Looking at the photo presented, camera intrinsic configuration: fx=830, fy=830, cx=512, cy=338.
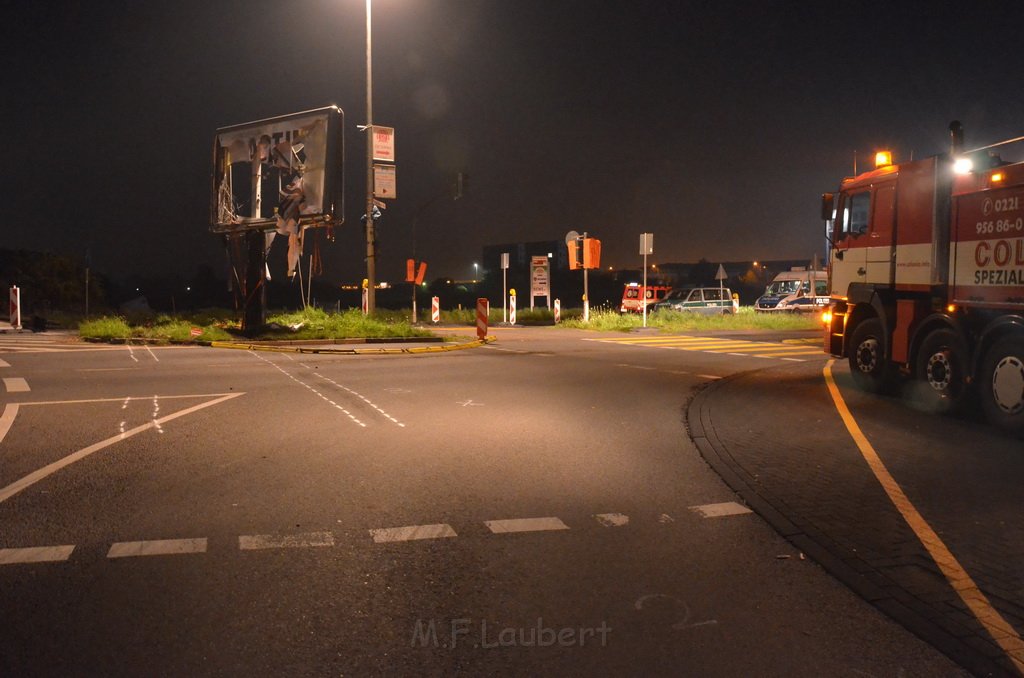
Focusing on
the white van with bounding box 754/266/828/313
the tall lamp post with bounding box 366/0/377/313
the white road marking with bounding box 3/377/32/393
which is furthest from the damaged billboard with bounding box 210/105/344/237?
the white van with bounding box 754/266/828/313

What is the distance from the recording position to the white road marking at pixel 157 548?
4805 millimetres

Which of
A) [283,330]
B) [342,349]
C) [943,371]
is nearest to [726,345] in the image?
[342,349]

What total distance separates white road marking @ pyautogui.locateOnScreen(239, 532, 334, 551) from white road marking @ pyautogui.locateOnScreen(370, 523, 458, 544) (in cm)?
30

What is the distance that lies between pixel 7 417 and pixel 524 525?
23.5 feet

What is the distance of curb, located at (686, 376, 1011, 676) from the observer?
3594 mm

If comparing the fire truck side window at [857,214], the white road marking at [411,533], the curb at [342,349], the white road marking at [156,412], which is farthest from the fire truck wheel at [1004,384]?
the curb at [342,349]

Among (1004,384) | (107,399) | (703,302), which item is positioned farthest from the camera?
(703,302)

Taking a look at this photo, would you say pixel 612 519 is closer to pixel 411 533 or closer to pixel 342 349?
pixel 411 533

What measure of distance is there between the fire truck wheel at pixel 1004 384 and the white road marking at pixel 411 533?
6.82 meters

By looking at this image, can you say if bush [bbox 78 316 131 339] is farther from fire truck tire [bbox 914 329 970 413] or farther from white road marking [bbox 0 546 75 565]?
fire truck tire [bbox 914 329 970 413]

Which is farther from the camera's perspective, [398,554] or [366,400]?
[366,400]

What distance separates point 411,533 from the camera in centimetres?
525

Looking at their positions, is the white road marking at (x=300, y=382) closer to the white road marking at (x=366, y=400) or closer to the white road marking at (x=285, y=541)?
the white road marking at (x=366, y=400)

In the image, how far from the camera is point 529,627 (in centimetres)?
383
